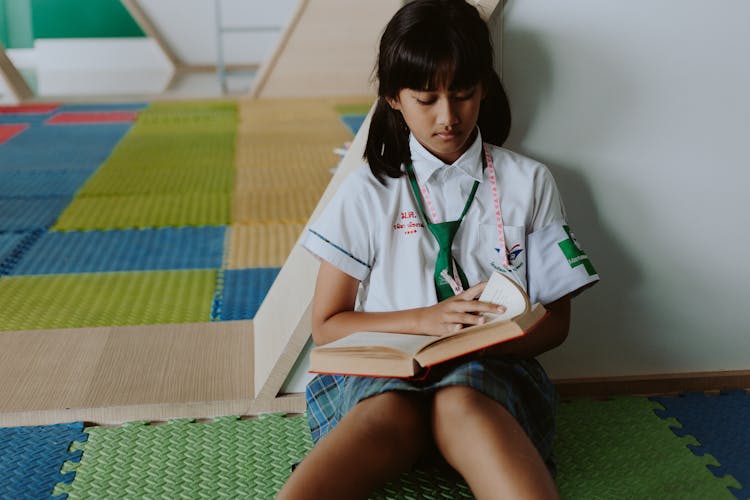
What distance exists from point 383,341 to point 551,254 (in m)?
0.36

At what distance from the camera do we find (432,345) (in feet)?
4.21

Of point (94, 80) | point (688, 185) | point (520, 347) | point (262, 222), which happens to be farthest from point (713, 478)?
point (94, 80)

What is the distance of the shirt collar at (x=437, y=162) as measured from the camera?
152cm

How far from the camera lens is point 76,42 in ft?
31.4

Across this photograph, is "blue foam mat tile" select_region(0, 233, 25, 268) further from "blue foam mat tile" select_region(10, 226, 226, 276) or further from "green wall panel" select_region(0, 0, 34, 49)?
"green wall panel" select_region(0, 0, 34, 49)

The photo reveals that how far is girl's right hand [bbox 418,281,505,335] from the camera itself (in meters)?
1.33

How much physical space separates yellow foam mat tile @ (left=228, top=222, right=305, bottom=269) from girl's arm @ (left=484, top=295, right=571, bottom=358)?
139 cm

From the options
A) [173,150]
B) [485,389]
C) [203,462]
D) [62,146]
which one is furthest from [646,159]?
[62,146]

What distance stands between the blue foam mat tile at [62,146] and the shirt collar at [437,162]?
3110 mm

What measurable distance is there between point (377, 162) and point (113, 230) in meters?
1.94

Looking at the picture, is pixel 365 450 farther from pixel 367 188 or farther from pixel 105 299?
pixel 105 299

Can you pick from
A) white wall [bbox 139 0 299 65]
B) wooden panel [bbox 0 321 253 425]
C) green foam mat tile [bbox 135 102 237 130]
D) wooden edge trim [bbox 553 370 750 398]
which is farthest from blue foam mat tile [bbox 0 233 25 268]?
white wall [bbox 139 0 299 65]

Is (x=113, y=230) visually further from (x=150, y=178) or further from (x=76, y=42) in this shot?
(x=76, y=42)

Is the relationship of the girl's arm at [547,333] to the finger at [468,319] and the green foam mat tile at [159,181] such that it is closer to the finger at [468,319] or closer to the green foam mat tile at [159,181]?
the finger at [468,319]
